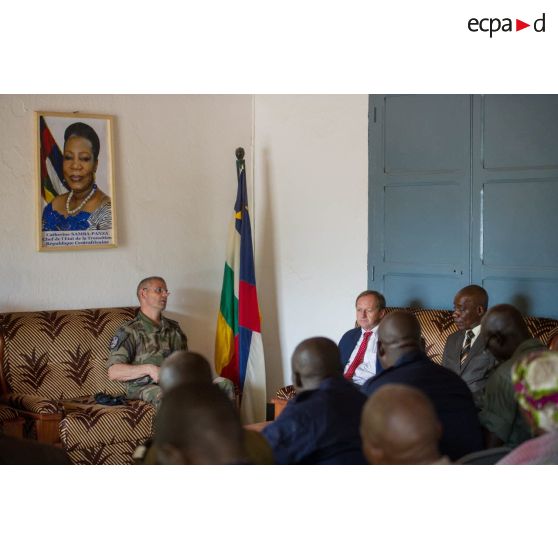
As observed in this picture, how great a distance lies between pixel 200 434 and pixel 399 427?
0.45 m

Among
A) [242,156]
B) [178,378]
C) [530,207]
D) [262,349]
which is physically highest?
[242,156]

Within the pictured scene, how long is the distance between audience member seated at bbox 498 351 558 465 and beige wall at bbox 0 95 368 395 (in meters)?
3.65

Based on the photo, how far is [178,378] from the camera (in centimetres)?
258

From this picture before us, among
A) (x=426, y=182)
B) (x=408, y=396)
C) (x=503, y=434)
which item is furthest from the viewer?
(x=426, y=182)

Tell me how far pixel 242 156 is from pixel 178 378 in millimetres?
A: 3901

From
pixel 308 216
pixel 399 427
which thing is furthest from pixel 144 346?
pixel 399 427

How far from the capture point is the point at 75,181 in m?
5.55

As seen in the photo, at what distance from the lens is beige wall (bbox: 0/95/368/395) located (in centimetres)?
567

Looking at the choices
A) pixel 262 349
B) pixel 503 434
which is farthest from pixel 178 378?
pixel 262 349

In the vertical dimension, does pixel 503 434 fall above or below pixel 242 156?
below

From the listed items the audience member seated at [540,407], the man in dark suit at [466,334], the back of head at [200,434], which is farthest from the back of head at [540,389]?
the man in dark suit at [466,334]

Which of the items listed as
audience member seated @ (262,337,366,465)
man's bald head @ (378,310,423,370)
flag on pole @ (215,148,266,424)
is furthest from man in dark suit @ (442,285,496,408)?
audience member seated @ (262,337,366,465)

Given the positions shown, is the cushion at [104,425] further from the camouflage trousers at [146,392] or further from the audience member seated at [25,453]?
the audience member seated at [25,453]
